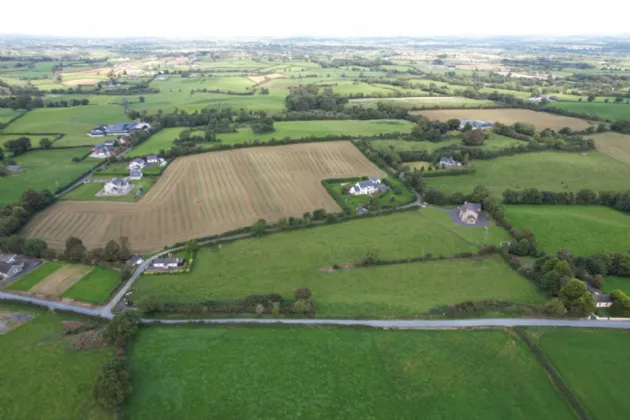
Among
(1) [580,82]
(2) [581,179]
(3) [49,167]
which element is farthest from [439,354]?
(1) [580,82]

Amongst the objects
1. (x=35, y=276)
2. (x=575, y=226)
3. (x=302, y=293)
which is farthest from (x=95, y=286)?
(x=575, y=226)

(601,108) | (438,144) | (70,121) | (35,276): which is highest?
(601,108)

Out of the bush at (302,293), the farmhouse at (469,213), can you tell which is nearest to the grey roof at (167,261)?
the bush at (302,293)

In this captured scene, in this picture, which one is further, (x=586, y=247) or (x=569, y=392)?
(x=586, y=247)

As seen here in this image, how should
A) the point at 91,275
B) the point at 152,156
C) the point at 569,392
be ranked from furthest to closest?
the point at 152,156
the point at 91,275
the point at 569,392

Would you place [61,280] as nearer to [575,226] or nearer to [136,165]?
[136,165]

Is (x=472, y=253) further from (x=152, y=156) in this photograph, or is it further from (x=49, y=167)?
(x=49, y=167)

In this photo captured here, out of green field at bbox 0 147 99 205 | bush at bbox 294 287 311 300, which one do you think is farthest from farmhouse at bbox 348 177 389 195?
green field at bbox 0 147 99 205
